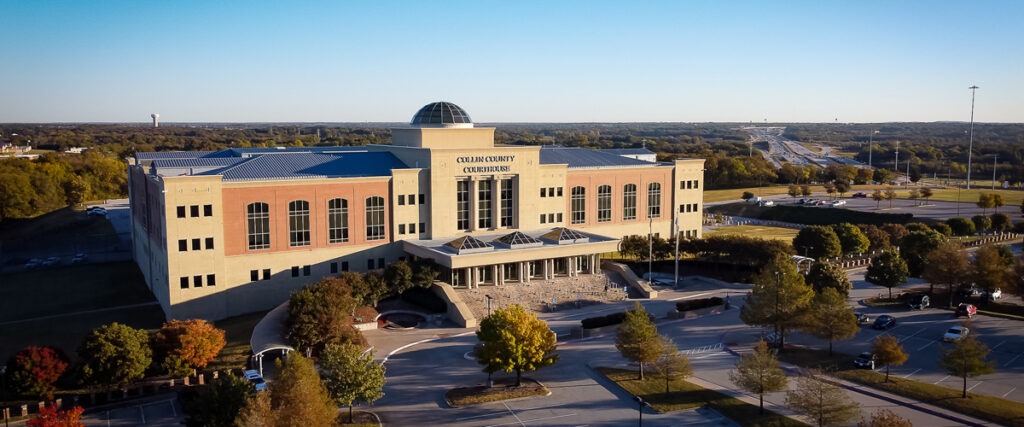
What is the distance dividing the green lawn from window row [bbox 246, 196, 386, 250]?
108ft

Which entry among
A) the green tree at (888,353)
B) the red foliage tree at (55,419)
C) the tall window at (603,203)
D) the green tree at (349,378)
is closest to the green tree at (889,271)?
the green tree at (888,353)

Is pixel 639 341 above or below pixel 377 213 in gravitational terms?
below

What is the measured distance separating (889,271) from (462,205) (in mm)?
41738

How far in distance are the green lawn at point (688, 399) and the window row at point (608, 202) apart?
1503 inches

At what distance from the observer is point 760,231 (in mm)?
113312

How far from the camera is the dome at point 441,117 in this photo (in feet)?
270

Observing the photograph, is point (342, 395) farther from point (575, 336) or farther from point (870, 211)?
point (870, 211)

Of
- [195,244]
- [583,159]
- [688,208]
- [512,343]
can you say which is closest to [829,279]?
[688,208]

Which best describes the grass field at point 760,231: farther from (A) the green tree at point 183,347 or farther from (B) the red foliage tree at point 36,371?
(B) the red foliage tree at point 36,371

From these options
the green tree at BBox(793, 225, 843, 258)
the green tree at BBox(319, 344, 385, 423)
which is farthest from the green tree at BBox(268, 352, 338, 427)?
the green tree at BBox(793, 225, 843, 258)

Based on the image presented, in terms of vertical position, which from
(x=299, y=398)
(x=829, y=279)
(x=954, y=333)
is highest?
(x=299, y=398)

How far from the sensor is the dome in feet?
270

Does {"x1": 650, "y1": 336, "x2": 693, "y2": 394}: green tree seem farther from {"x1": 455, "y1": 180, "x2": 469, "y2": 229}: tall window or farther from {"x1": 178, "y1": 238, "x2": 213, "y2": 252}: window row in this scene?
{"x1": 178, "y1": 238, "x2": 213, "y2": 252}: window row

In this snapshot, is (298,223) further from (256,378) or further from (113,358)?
(113,358)
